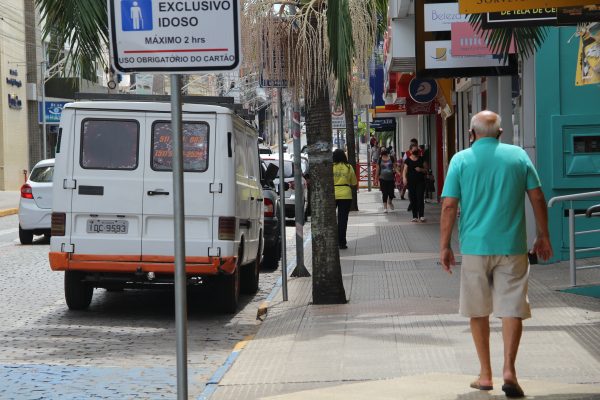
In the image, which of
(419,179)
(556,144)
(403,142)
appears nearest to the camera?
(556,144)

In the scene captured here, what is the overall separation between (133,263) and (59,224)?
2.93 ft

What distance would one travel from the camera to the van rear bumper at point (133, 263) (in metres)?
12.3

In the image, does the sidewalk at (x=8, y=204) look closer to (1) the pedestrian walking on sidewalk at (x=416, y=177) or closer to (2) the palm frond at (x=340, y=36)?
(1) the pedestrian walking on sidewalk at (x=416, y=177)

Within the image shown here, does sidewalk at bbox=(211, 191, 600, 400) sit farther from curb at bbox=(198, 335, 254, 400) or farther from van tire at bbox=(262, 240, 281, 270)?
van tire at bbox=(262, 240, 281, 270)

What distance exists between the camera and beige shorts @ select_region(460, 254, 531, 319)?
7.49 m

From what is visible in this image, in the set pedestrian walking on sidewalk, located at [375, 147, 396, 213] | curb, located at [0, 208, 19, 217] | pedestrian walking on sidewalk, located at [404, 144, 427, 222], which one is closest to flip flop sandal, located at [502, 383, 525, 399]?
pedestrian walking on sidewalk, located at [404, 144, 427, 222]

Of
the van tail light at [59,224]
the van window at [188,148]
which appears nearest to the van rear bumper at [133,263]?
the van tail light at [59,224]

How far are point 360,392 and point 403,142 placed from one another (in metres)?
49.0

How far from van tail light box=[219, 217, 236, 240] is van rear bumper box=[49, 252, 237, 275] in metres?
0.23

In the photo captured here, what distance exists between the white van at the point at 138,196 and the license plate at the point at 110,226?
0.01 meters

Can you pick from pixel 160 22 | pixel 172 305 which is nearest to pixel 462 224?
pixel 160 22

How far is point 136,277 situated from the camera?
12516mm

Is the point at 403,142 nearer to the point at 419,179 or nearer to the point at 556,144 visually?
the point at 419,179

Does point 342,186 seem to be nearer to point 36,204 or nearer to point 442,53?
point 442,53
